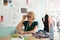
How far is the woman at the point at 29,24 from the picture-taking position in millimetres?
1208

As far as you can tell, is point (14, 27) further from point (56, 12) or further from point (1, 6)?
point (56, 12)

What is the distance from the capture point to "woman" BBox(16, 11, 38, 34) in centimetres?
121

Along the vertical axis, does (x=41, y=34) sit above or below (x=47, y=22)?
below

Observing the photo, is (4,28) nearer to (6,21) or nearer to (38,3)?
(6,21)

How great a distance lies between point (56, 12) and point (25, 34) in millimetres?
353

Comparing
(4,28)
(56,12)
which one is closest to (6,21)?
(4,28)

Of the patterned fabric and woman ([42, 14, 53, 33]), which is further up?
woman ([42, 14, 53, 33])

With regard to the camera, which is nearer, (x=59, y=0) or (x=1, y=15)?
(x=1, y=15)

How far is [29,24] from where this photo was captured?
1.22 m

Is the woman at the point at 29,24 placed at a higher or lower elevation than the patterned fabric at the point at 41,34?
higher

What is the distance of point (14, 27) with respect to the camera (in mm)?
1196

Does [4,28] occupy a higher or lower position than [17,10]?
lower

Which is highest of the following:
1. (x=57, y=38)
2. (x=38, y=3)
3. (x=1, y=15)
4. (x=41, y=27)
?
(x=38, y=3)

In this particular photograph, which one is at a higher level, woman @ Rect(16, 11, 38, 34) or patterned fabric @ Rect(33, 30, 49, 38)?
woman @ Rect(16, 11, 38, 34)
